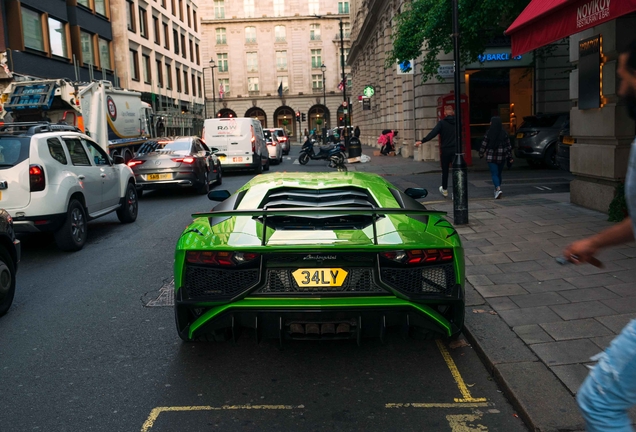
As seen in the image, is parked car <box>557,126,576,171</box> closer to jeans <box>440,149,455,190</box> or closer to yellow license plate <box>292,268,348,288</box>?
jeans <box>440,149,455,190</box>

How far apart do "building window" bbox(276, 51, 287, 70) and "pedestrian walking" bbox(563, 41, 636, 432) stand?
8607cm

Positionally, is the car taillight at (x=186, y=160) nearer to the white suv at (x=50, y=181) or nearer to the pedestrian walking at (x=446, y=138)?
the white suv at (x=50, y=181)

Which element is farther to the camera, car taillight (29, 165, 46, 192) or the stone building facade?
the stone building facade

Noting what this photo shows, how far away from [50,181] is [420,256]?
6289mm

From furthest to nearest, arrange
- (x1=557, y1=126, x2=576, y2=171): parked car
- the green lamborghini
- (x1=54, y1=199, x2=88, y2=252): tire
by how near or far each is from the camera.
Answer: (x1=557, y1=126, x2=576, y2=171): parked car → (x1=54, y1=199, x2=88, y2=252): tire → the green lamborghini

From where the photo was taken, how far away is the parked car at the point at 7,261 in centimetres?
593

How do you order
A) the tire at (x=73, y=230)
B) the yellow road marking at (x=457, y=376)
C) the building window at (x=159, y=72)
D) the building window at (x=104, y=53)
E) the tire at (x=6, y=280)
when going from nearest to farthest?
the yellow road marking at (x=457, y=376) < the tire at (x=6, y=280) < the tire at (x=73, y=230) < the building window at (x=104, y=53) < the building window at (x=159, y=72)

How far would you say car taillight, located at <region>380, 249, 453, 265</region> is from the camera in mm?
4004

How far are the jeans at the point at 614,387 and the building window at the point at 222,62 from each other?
284 feet

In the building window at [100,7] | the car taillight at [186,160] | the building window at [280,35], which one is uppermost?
the building window at [280,35]

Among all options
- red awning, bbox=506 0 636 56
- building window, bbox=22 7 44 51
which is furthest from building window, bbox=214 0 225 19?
red awning, bbox=506 0 636 56

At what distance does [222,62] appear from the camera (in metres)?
85.3

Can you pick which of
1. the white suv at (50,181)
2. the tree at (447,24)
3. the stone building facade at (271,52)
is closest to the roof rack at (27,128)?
the white suv at (50,181)

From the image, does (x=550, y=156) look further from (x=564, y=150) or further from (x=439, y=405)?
(x=439, y=405)
